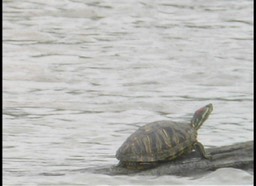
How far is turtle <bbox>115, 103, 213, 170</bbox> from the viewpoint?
9.37 meters

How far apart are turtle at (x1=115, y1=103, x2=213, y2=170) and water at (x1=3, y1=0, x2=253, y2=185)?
13 cm

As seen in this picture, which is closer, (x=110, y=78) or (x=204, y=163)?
(x=204, y=163)

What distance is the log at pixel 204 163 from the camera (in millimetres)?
9422

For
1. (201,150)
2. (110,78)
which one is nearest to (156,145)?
(201,150)

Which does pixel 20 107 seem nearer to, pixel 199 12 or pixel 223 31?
pixel 223 31

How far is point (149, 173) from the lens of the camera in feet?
30.9

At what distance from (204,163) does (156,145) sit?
38cm

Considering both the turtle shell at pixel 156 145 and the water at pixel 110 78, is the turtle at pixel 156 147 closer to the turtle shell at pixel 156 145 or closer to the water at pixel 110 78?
the turtle shell at pixel 156 145

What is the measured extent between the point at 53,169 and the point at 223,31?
857cm

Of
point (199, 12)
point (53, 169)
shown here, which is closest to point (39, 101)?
point (53, 169)

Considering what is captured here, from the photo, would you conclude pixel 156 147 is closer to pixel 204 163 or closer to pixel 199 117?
pixel 204 163

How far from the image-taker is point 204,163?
9.47m

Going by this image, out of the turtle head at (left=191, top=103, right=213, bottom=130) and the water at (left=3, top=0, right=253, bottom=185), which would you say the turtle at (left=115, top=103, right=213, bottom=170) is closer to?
the water at (left=3, top=0, right=253, bottom=185)

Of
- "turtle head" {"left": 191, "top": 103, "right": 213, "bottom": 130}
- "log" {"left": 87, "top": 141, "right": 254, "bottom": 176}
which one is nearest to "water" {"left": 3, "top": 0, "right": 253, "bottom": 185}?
"log" {"left": 87, "top": 141, "right": 254, "bottom": 176}
